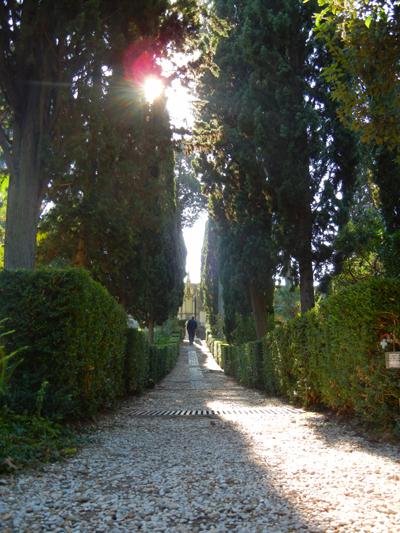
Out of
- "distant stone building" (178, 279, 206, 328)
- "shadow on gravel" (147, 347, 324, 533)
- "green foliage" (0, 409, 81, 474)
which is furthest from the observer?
"distant stone building" (178, 279, 206, 328)

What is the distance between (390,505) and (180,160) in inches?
915

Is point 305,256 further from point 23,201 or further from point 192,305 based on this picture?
point 192,305

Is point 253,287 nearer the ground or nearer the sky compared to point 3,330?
nearer the sky

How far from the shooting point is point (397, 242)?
7.42m

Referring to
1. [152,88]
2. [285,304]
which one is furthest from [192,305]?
[152,88]

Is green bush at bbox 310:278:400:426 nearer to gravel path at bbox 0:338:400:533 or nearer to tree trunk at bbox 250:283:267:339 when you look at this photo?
gravel path at bbox 0:338:400:533

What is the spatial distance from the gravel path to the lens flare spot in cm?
604

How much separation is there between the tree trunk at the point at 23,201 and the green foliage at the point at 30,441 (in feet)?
11.6

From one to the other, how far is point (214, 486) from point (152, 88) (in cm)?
749

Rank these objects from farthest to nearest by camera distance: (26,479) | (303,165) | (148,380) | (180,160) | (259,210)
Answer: (180,160) → (259,210) → (148,380) → (303,165) → (26,479)

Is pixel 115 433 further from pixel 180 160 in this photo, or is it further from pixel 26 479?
pixel 180 160

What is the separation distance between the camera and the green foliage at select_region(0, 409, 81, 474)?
10.2 ft

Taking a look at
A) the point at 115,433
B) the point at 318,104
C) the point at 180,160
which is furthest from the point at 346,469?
the point at 180,160

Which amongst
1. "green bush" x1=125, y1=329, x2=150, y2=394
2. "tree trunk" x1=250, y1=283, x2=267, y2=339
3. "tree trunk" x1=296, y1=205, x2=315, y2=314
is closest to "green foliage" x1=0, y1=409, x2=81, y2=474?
"green bush" x1=125, y1=329, x2=150, y2=394
